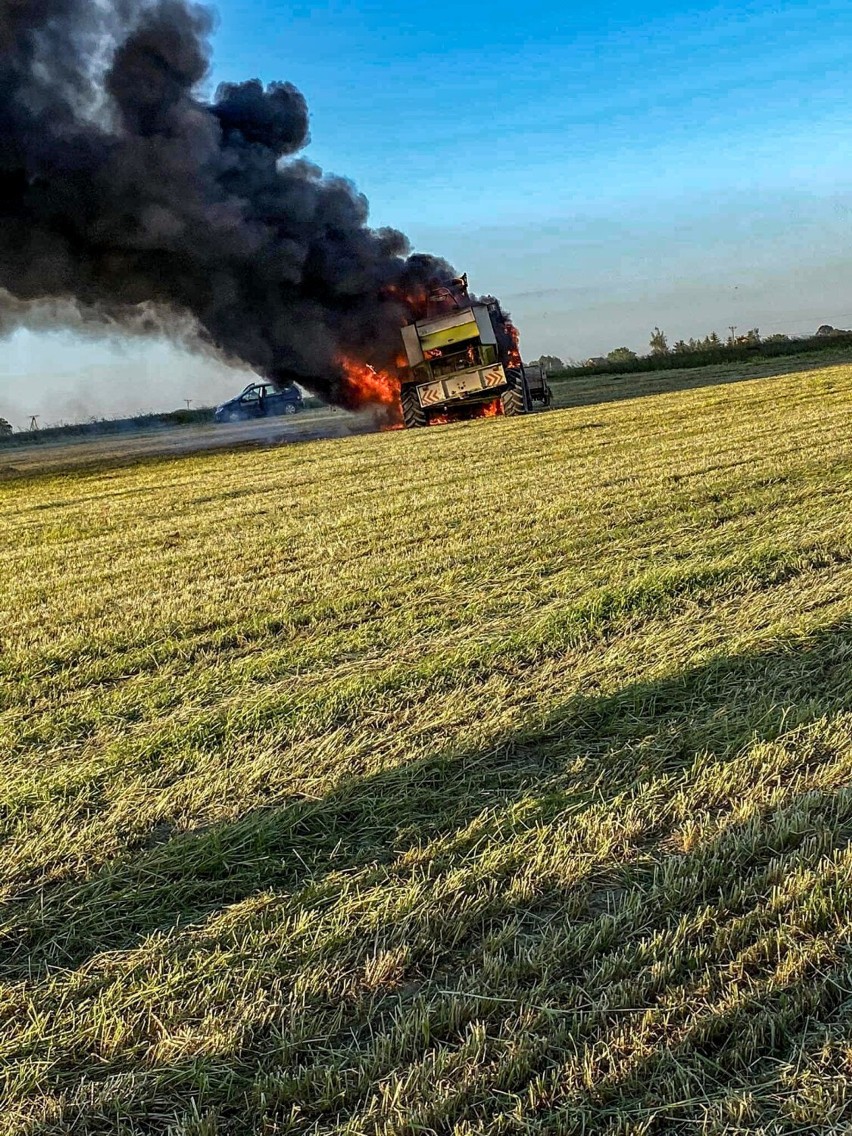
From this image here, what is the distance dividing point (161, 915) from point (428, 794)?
0.89 meters

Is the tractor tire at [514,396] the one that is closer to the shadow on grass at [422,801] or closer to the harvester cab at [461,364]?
Answer: the harvester cab at [461,364]

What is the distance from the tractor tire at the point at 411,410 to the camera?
19.1m

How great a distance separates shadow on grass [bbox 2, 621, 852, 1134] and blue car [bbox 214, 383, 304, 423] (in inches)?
1216

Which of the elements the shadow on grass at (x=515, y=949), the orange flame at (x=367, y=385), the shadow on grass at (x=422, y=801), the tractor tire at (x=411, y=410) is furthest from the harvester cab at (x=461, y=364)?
the shadow on grass at (x=515, y=949)

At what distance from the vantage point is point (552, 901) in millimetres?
2309

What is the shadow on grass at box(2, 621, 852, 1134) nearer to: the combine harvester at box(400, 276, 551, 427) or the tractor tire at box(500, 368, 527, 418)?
the combine harvester at box(400, 276, 551, 427)

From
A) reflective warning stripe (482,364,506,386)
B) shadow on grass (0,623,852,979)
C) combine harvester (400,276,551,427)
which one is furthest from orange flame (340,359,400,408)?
shadow on grass (0,623,852,979)

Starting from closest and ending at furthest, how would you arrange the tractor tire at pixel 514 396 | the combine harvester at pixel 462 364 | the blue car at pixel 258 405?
the combine harvester at pixel 462 364 < the tractor tire at pixel 514 396 < the blue car at pixel 258 405

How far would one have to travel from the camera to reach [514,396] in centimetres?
1892

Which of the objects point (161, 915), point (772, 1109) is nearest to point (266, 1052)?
point (161, 915)

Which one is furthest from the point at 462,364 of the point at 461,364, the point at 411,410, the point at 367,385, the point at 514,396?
the point at 367,385

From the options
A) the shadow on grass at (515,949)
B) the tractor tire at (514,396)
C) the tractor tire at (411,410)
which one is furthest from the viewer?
the tractor tire at (411,410)

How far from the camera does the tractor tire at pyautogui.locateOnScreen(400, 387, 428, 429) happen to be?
752 inches

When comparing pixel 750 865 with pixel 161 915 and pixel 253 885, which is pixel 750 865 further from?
pixel 161 915
